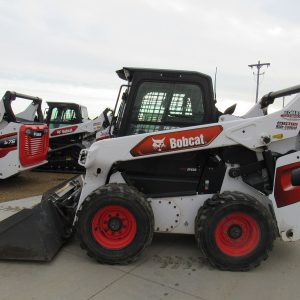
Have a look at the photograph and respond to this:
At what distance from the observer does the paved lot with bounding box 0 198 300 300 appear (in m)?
3.52

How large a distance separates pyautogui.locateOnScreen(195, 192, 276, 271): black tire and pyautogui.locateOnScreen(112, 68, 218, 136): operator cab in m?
1.06

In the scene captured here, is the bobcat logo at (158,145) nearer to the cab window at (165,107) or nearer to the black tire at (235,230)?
the cab window at (165,107)

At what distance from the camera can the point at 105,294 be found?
3498 mm

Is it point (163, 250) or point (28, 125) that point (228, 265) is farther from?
point (28, 125)

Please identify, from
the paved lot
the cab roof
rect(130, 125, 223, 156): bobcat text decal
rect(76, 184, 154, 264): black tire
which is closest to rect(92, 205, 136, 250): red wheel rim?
rect(76, 184, 154, 264): black tire

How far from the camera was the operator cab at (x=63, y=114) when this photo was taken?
519 inches

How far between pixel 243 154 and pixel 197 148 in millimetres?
587

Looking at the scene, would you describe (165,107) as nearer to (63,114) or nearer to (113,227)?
(113,227)

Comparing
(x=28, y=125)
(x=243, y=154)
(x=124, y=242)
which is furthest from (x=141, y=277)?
(x=28, y=125)

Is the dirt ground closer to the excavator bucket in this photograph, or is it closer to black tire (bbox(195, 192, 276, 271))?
the excavator bucket

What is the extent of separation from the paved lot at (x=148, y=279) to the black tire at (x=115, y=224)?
15 cm

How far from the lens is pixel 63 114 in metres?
13.2

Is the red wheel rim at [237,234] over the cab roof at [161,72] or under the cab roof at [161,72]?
under

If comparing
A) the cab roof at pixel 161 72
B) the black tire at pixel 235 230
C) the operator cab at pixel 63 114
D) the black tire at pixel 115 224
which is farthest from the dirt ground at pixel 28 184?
the black tire at pixel 235 230
